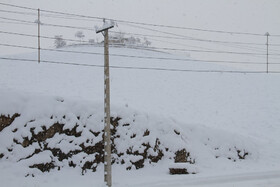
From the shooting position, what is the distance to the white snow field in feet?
40.5

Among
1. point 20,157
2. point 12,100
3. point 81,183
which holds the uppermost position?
point 12,100

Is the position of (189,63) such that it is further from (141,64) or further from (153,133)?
(153,133)

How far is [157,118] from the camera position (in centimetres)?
1541

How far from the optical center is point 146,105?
21.0 meters

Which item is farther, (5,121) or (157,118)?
(157,118)

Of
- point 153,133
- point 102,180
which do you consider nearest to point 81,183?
point 102,180

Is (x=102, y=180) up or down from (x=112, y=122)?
down

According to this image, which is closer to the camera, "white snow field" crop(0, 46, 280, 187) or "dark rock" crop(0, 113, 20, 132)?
"white snow field" crop(0, 46, 280, 187)

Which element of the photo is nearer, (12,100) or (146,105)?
(12,100)

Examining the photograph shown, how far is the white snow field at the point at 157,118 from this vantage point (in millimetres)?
12336

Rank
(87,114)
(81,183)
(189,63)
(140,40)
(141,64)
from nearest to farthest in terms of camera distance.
→ (81,183) < (87,114) < (141,64) < (189,63) < (140,40)

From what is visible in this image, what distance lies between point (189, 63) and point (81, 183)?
26830mm

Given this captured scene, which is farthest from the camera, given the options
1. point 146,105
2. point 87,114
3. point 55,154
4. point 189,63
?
point 189,63

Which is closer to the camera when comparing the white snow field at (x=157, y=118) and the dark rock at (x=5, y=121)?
the white snow field at (x=157, y=118)
